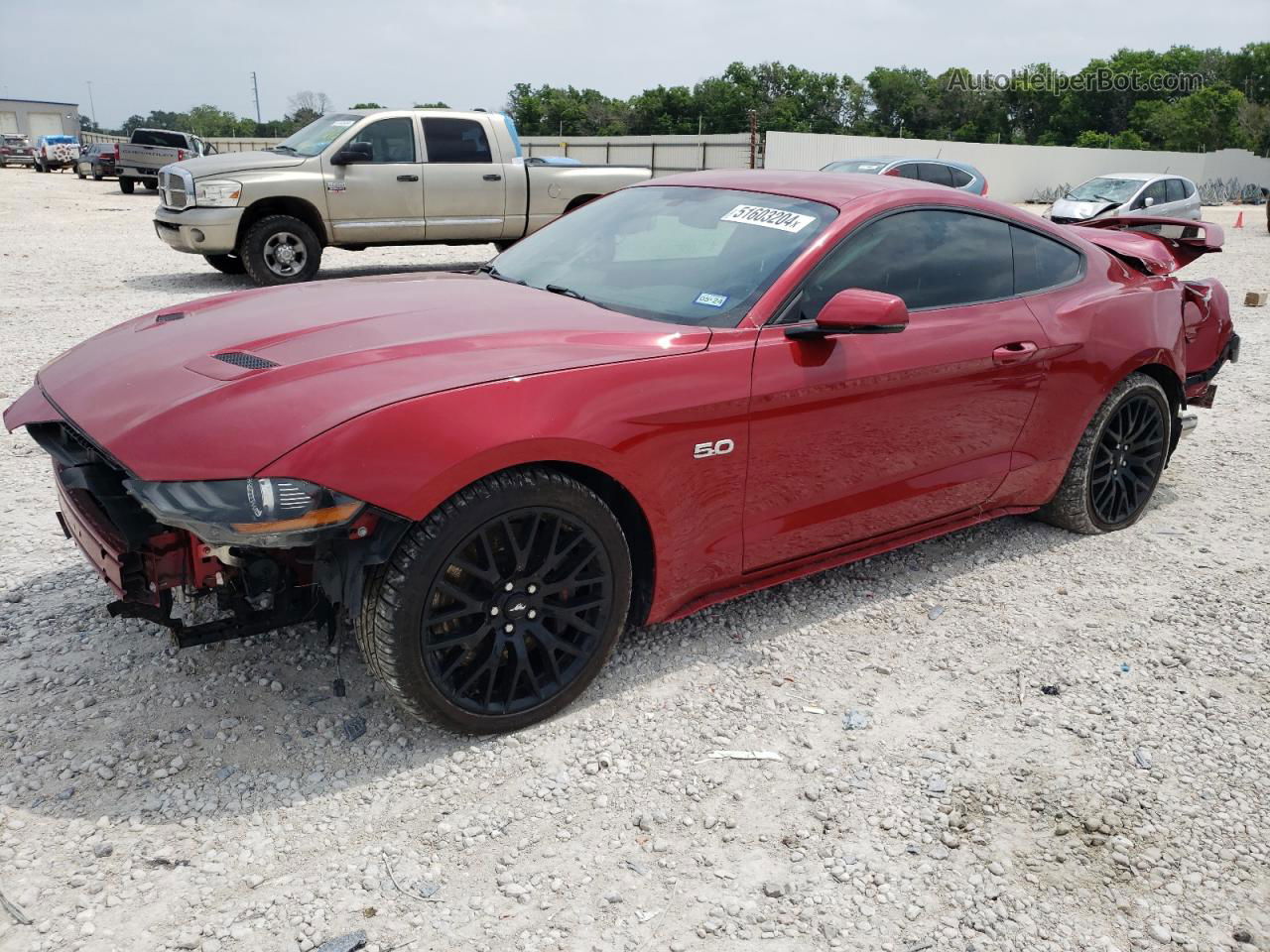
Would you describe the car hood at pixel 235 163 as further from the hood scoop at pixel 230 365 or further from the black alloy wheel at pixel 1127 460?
the black alloy wheel at pixel 1127 460

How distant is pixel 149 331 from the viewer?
341 cm

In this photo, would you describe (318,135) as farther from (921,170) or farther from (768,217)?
(768,217)

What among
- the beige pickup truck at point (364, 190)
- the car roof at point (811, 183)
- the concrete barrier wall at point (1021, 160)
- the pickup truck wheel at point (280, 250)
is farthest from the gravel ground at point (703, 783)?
the concrete barrier wall at point (1021, 160)

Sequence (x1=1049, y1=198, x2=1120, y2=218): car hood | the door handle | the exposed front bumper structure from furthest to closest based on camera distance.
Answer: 1. (x1=1049, y1=198, x2=1120, y2=218): car hood
2. the exposed front bumper structure
3. the door handle

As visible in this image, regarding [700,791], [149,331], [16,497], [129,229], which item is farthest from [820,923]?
[129,229]

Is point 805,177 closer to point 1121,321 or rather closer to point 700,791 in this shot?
point 1121,321

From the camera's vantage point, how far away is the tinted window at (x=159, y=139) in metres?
27.0

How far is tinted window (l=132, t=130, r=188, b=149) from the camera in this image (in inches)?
1062

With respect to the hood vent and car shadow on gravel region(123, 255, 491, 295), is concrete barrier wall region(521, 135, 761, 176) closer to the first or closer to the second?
car shadow on gravel region(123, 255, 491, 295)

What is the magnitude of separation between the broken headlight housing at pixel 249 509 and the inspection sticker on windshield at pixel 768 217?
1.87 m

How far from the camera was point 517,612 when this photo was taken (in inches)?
116

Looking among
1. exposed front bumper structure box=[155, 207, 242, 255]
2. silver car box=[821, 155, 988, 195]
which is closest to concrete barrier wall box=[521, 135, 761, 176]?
silver car box=[821, 155, 988, 195]

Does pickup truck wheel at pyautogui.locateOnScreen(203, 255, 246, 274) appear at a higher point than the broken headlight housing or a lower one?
lower

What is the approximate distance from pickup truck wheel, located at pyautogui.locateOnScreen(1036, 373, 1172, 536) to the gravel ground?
483 mm
